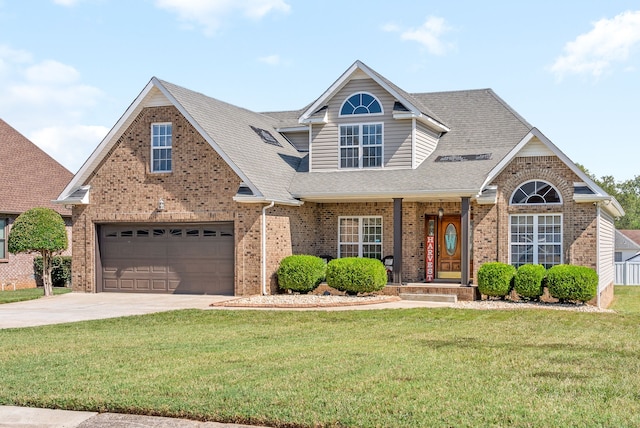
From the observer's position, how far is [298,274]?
22.8 meters

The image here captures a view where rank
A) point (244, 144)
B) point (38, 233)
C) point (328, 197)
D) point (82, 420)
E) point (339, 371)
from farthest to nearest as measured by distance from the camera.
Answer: point (244, 144), point (328, 197), point (38, 233), point (339, 371), point (82, 420)

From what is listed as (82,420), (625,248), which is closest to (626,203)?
(625,248)

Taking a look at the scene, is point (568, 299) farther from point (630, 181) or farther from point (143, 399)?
point (630, 181)

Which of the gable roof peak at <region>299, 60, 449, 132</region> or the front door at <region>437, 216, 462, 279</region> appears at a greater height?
the gable roof peak at <region>299, 60, 449, 132</region>

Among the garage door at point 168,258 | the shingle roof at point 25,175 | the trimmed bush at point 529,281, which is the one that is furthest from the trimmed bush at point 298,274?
the shingle roof at point 25,175

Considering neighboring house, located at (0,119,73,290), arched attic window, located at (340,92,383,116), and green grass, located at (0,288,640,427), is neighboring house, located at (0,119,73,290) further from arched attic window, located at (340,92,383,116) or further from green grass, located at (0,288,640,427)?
green grass, located at (0,288,640,427)

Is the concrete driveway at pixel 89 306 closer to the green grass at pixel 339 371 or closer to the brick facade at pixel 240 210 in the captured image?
the brick facade at pixel 240 210

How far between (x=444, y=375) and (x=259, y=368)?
2.52 metres

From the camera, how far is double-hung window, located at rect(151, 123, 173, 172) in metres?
23.9

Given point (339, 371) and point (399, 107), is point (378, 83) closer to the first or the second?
point (399, 107)

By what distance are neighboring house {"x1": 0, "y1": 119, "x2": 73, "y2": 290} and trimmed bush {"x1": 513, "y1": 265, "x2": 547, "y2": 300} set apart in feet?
58.7

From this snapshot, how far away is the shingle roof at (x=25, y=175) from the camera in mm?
30578

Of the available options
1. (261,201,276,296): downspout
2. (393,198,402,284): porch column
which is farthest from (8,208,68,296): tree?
(393,198,402,284): porch column

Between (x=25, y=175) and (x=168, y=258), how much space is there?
11.6 m
